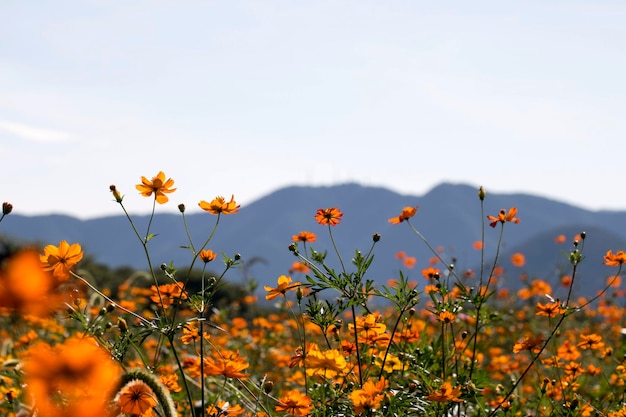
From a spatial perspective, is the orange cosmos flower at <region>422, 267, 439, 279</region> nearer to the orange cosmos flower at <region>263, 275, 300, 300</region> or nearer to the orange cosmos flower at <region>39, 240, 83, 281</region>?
the orange cosmos flower at <region>263, 275, 300, 300</region>

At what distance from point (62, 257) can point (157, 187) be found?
57cm

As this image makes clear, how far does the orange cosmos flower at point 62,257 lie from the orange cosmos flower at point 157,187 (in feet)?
1.66

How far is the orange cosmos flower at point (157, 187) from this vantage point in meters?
2.38

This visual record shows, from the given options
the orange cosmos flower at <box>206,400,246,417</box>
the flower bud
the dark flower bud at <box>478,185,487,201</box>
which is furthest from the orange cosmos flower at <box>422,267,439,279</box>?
the flower bud

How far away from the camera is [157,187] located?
7.88 feet

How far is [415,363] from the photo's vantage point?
2.54m

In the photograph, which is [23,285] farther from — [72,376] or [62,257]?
[62,257]

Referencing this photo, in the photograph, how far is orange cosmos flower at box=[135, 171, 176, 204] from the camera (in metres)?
2.38

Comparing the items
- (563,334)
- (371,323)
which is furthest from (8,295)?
(563,334)

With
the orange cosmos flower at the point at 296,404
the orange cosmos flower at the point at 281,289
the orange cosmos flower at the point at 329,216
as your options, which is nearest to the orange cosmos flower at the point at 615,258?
the orange cosmos flower at the point at 329,216

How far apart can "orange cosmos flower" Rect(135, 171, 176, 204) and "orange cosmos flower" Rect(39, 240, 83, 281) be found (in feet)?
1.66

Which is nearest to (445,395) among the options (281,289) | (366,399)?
(366,399)

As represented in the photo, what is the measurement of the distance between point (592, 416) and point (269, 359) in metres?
3.19

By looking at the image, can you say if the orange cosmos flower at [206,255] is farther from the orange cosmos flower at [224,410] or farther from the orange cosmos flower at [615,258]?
the orange cosmos flower at [615,258]
